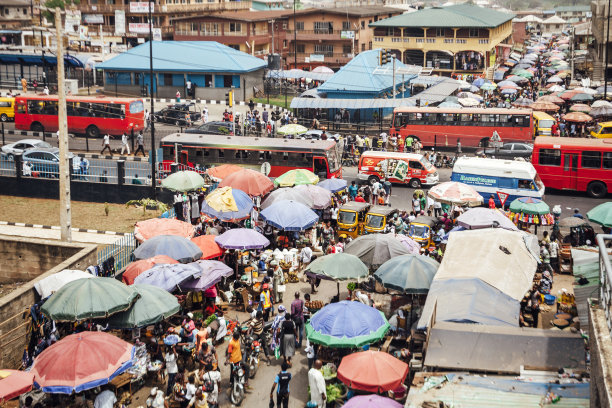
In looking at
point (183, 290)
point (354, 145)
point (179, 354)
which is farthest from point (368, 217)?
point (354, 145)

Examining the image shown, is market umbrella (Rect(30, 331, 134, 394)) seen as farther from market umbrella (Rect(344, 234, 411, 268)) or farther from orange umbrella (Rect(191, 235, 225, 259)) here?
market umbrella (Rect(344, 234, 411, 268))

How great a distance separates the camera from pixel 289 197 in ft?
81.6

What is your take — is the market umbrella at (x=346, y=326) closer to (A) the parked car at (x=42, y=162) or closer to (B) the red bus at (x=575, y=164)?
(A) the parked car at (x=42, y=162)

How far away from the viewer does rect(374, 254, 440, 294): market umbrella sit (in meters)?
17.1

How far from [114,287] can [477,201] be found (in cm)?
1512

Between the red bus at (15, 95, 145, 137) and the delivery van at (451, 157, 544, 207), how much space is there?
2151 cm

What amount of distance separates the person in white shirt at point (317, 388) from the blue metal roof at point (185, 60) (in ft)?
145

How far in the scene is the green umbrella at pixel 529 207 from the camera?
2441cm

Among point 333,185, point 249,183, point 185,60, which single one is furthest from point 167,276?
point 185,60

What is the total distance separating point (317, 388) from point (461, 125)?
29.8 metres

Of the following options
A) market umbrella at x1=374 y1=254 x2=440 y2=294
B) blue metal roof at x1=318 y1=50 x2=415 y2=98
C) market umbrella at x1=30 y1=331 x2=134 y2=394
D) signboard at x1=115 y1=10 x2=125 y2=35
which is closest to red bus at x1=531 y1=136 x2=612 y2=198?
market umbrella at x1=374 y1=254 x2=440 y2=294

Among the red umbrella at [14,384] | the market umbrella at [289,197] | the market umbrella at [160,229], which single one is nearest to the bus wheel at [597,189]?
the market umbrella at [289,197]

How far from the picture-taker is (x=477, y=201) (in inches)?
1026

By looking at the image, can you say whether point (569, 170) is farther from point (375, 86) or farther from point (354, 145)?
point (375, 86)
